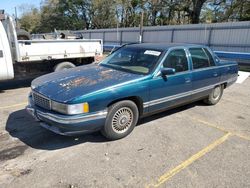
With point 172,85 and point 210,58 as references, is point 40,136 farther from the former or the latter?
point 210,58

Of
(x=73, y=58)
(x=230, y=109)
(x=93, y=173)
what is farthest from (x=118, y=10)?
(x=93, y=173)

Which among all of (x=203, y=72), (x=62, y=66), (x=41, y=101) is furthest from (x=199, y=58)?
(x=62, y=66)

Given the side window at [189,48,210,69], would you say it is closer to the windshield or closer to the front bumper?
the windshield

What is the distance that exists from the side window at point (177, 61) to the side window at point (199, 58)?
295mm

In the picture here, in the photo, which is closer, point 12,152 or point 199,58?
point 12,152

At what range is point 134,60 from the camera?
4824 mm

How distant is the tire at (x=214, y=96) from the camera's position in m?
6.07

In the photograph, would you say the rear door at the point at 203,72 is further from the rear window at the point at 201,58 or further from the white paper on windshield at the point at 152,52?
the white paper on windshield at the point at 152,52

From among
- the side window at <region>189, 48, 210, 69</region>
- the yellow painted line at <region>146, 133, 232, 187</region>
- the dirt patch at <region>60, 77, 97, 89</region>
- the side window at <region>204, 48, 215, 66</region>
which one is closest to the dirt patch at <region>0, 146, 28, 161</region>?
the dirt patch at <region>60, 77, 97, 89</region>

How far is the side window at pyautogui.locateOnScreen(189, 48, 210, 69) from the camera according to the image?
207 inches

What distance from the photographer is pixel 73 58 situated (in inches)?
337

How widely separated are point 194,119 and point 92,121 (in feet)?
8.49

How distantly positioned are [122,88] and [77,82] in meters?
0.76

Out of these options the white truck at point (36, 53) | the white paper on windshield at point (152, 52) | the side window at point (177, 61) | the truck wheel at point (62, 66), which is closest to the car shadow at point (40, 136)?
the side window at point (177, 61)
